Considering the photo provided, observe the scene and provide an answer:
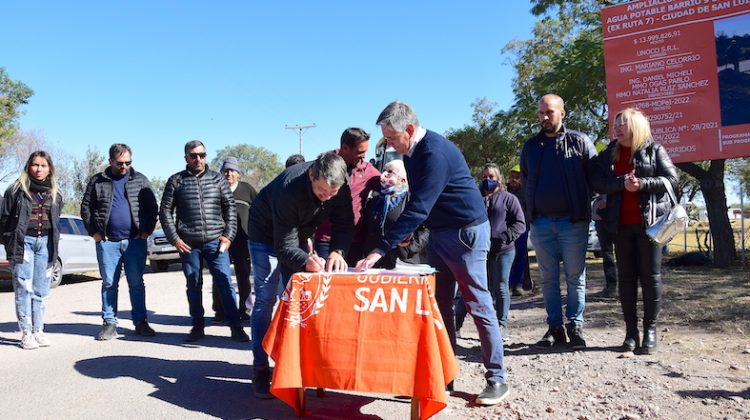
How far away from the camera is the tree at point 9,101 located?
27.3 metres

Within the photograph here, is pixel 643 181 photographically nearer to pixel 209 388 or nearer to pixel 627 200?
pixel 627 200

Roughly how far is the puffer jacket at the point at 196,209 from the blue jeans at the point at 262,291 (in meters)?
1.90

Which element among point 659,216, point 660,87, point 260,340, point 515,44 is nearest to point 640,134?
point 659,216

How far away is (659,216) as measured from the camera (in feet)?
14.9

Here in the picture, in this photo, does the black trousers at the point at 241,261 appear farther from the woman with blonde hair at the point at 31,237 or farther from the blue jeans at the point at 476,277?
the blue jeans at the point at 476,277

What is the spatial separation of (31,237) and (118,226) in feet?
2.65

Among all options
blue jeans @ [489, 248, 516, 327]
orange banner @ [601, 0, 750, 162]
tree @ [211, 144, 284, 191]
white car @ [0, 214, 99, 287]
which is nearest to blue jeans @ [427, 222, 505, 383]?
blue jeans @ [489, 248, 516, 327]

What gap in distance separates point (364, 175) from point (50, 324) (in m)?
4.95

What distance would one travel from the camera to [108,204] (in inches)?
240

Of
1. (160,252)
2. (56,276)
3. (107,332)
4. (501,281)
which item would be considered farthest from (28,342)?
(160,252)

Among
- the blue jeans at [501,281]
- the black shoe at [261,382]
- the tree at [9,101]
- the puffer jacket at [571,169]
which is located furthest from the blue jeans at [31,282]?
the tree at [9,101]

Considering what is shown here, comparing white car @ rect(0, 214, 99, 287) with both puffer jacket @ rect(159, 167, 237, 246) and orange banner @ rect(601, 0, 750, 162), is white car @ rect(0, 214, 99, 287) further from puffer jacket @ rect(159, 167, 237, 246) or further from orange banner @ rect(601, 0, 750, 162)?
orange banner @ rect(601, 0, 750, 162)

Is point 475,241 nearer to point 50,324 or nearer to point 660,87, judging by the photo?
point 50,324

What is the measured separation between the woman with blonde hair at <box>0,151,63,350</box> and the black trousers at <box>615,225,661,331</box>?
547 cm
